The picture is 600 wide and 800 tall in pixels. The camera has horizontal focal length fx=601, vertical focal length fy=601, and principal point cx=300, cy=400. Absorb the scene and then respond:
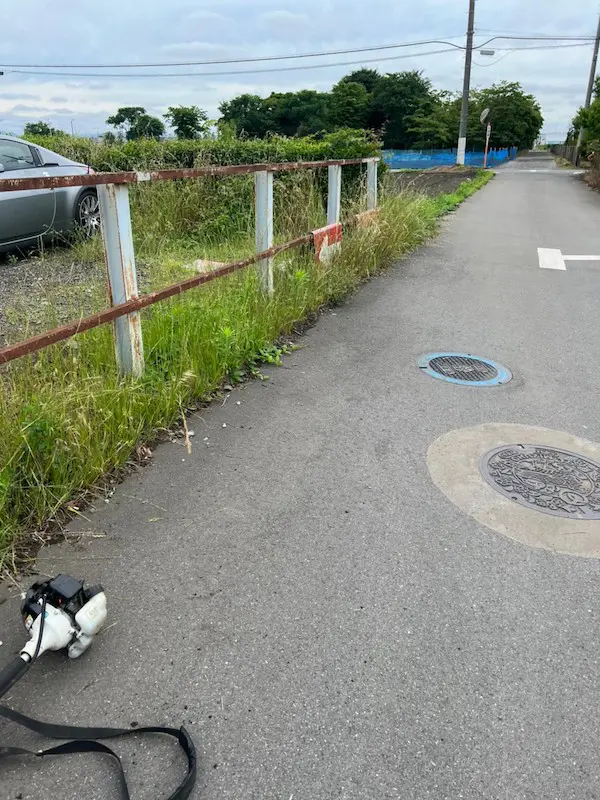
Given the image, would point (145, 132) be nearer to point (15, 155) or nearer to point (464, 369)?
point (15, 155)

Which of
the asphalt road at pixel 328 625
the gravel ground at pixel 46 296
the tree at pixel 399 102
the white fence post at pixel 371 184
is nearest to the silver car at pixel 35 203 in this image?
the gravel ground at pixel 46 296

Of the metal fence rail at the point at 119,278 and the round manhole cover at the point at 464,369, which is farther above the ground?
the metal fence rail at the point at 119,278

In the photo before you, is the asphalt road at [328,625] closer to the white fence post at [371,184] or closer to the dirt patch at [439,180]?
the white fence post at [371,184]

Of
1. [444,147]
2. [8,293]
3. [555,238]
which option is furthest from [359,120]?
[8,293]

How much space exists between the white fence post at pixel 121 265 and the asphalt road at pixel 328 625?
59 centimetres

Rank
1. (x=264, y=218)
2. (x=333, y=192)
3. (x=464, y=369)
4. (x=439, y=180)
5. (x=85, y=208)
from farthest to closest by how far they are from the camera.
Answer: (x=439, y=180), (x=85, y=208), (x=333, y=192), (x=264, y=218), (x=464, y=369)

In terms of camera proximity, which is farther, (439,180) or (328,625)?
(439,180)

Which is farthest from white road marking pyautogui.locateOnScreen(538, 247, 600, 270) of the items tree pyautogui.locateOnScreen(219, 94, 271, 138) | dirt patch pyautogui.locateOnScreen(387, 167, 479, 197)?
tree pyautogui.locateOnScreen(219, 94, 271, 138)

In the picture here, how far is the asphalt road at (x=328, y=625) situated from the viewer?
1793mm

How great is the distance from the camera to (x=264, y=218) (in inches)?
211

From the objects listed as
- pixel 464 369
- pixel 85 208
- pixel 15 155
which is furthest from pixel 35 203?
pixel 464 369

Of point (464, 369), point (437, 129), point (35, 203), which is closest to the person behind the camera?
point (464, 369)

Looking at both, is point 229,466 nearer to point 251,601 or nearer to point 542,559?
point 251,601

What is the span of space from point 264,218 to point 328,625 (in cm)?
397
